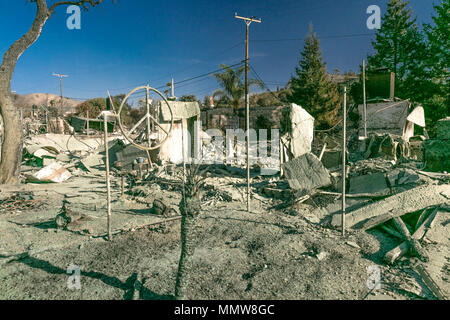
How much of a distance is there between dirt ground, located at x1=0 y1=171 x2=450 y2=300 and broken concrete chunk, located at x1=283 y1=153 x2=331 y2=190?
1.49 m

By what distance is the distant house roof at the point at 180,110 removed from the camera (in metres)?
12.8

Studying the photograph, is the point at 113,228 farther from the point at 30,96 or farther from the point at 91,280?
the point at 30,96

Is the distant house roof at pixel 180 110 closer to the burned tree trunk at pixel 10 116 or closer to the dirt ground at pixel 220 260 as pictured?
the burned tree trunk at pixel 10 116

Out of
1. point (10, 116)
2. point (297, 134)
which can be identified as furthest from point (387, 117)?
point (10, 116)

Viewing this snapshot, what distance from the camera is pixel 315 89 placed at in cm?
2219

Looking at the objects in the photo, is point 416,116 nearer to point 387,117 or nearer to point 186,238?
point 387,117

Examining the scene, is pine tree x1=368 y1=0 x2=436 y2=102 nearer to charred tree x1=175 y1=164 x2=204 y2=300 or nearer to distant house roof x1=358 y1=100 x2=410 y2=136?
distant house roof x1=358 y1=100 x2=410 y2=136

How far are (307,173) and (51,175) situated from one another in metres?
9.50

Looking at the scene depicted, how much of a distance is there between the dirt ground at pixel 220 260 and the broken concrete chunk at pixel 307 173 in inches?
58.8

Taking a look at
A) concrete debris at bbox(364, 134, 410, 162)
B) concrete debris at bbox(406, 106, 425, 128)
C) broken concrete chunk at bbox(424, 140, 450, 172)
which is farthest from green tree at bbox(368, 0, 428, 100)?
broken concrete chunk at bbox(424, 140, 450, 172)

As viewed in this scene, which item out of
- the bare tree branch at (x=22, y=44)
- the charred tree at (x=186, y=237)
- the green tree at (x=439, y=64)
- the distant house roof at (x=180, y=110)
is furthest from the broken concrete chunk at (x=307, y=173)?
the green tree at (x=439, y=64)

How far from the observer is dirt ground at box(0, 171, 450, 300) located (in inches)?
142

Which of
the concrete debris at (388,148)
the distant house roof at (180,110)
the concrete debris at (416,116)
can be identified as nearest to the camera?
the concrete debris at (388,148)

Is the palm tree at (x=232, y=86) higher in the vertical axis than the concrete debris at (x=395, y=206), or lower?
higher
